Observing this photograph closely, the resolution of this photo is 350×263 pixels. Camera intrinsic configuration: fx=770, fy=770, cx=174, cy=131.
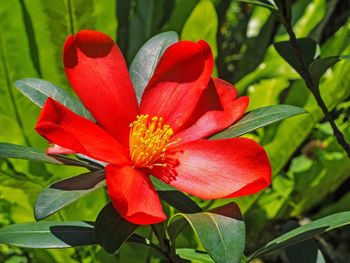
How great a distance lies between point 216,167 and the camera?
104cm

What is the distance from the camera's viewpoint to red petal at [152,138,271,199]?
0.99 m

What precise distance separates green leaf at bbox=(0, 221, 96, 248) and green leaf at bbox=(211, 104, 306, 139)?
0.74ft

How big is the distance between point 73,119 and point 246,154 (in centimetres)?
23

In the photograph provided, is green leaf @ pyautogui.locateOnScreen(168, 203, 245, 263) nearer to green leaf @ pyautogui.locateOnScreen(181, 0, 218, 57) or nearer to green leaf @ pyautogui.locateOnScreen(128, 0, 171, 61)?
green leaf @ pyautogui.locateOnScreen(181, 0, 218, 57)

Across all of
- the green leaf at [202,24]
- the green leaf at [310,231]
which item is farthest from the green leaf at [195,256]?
the green leaf at [202,24]

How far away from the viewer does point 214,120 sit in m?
1.07

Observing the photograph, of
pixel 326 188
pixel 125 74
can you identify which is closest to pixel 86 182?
pixel 125 74

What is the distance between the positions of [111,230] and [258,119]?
26 centimetres

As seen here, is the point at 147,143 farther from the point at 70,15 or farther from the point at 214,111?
the point at 70,15

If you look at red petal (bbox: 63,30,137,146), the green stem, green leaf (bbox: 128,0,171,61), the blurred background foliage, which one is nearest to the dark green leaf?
red petal (bbox: 63,30,137,146)

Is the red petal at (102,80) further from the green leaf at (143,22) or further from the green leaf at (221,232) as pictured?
the green leaf at (143,22)

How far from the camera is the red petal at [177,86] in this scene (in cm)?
107

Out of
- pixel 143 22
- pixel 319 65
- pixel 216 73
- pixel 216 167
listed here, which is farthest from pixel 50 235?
pixel 143 22

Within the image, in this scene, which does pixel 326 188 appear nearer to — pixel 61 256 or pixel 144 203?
pixel 61 256
